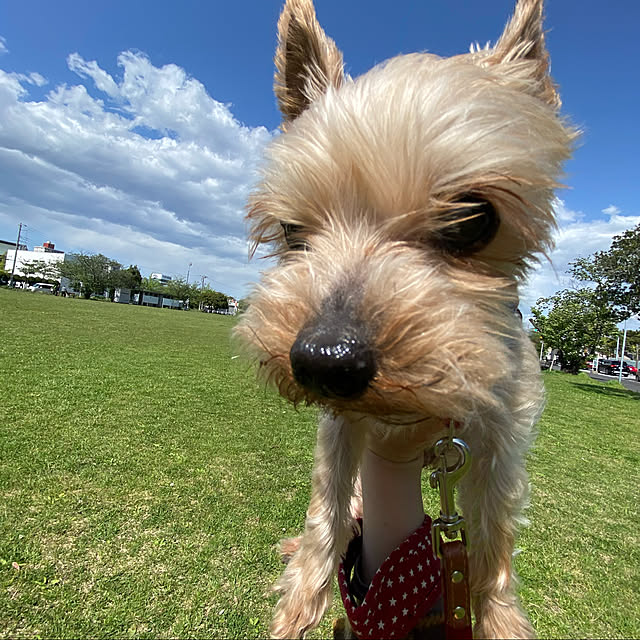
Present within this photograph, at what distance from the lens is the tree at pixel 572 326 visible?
2544 centimetres

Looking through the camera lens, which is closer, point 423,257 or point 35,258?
point 423,257

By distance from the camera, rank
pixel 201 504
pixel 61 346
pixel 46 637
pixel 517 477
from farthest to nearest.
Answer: pixel 61 346 → pixel 201 504 → pixel 46 637 → pixel 517 477

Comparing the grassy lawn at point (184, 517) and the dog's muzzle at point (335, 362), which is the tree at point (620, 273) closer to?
the grassy lawn at point (184, 517)

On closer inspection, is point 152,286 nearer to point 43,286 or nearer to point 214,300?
point 214,300

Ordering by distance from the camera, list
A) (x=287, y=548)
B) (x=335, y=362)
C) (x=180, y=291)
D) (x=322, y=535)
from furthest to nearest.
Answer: (x=180, y=291) → (x=287, y=548) → (x=322, y=535) → (x=335, y=362)

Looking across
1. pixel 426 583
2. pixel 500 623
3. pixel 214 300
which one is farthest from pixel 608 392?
pixel 214 300

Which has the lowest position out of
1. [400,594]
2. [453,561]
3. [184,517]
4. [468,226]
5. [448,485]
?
[184,517]

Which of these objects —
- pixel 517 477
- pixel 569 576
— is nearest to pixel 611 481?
pixel 569 576

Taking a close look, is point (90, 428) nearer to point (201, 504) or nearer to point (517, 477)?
point (201, 504)

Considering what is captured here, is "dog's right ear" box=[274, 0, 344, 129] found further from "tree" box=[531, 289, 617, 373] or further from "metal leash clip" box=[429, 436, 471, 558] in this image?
"tree" box=[531, 289, 617, 373]

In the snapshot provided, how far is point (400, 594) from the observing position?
1572 mm

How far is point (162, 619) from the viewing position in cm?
199

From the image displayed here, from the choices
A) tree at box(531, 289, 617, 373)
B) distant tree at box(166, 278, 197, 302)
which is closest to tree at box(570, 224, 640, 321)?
tree at box(531, 289, 617, 373)

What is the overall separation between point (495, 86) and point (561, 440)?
7.56 meters
